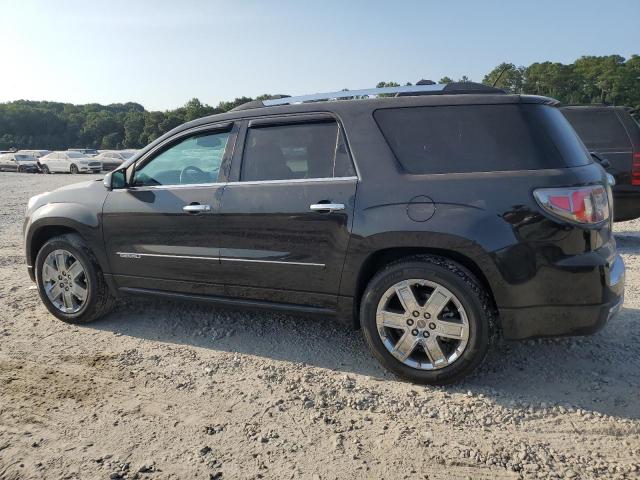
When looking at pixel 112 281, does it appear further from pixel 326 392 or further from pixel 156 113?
pixel 156 113

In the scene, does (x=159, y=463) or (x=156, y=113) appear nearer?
(x=159, y=463)

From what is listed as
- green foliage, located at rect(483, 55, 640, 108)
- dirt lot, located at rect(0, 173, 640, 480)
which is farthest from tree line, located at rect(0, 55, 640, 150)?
dirt lot, located at rect(0, 173, 640, 480)

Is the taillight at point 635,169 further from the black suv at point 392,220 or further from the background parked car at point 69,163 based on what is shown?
the background parked car at point 69,163

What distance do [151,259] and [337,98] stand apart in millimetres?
1985

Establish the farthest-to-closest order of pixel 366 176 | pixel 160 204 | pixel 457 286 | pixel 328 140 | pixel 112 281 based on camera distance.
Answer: pixel 112 281
pixel 160 204
pixel 328 140
pixel 366 176
pixel 457 286

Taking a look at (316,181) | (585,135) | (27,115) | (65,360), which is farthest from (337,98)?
(27,115)

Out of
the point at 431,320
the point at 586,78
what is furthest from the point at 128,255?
the point at 586,78

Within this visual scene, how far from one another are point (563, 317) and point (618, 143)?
5.28m

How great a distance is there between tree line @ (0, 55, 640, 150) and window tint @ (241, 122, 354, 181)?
73.7 metres

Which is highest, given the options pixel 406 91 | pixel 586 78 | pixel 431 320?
pixel 586 78

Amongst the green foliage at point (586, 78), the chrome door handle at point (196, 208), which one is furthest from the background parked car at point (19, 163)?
the green foliage at point (586, 78)

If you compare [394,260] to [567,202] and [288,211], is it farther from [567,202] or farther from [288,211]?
[567,202]

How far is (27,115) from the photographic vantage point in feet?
410

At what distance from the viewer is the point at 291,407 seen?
3.14 m
